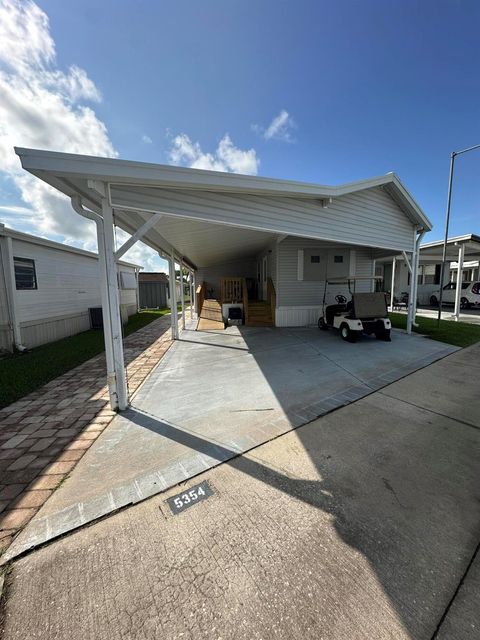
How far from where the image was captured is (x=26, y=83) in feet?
16.2

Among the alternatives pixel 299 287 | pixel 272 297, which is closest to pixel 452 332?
pixel 299 287

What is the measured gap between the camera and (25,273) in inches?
289

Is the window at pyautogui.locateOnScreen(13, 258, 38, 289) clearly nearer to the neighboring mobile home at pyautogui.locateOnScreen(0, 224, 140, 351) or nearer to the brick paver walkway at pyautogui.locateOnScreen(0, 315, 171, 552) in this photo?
the neighboring mobile home at pyautogui.locateOnScreen(0, 224, 140, 351)

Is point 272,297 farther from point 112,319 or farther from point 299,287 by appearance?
point 112,319

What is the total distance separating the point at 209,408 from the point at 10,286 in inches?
255

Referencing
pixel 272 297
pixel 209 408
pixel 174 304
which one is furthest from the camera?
pixel 272 297

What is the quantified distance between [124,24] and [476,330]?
1281 centimetres

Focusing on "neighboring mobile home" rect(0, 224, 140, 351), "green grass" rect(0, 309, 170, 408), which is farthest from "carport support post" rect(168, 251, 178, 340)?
"neighboring mobile home" rect(0, 224, 140, 351)

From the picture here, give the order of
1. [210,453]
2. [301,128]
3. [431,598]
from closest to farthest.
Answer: [431,598] < [210,453] < [301,128]

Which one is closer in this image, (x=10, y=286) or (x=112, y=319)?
(x=112, y=319)

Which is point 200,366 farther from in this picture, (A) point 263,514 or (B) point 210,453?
(A) point 263,514

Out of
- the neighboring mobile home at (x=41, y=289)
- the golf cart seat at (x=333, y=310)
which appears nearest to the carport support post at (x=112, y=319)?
the neighboring mobile home at (x=41, y=289)

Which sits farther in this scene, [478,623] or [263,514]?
[263,514]

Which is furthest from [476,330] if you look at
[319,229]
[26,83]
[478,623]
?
[26,83]
